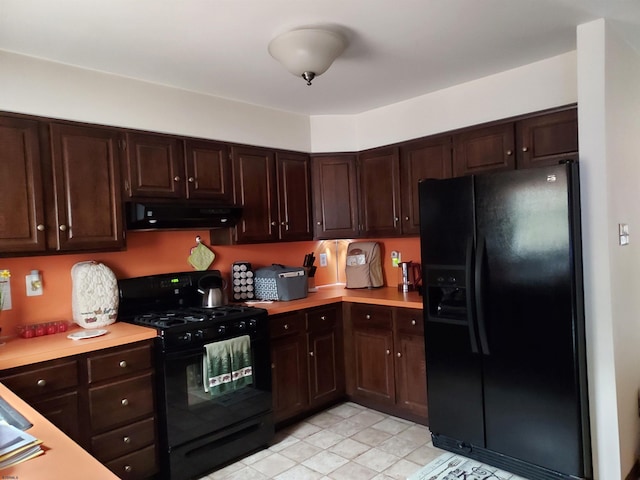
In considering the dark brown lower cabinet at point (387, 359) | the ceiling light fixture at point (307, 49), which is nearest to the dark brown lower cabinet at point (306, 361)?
the dark brown lower cabinet at point (387, 359)

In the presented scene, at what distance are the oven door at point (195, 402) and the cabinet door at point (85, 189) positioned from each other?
828 mm

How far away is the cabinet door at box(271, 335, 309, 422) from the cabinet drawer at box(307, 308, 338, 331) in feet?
0.46

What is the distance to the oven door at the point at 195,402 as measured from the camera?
2.50 metres

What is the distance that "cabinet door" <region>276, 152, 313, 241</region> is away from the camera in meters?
3.65

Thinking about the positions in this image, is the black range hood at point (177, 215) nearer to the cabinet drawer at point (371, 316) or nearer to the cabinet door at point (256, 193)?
the cabinet door at point (256, 193)

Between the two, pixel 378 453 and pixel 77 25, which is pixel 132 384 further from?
pixel 77 25

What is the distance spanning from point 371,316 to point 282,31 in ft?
6.95

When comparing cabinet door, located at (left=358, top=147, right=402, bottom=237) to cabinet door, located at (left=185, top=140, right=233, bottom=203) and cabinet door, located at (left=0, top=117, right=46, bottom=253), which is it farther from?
cabinet door, located at (left=0, top=117, right=46, bottom=253)

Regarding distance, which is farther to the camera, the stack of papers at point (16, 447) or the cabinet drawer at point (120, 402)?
the cabinet drawer at point (120, 402)

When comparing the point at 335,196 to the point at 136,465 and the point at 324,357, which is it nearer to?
the point at 324,357

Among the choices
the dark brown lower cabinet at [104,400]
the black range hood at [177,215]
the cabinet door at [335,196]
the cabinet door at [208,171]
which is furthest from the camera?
the cabinet door at [335,196]

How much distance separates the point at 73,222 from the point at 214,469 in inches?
67.2

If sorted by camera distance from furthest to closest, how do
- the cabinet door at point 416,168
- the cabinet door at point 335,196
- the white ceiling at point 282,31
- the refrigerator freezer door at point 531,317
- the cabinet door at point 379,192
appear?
1. the cabinet door at point 335,196
2. the cabinet door at point 379,192
3. the cabinet door at point 416,168
4. the refrigerator freezer door at point 531,317
5. the white ceiling at point 282,31

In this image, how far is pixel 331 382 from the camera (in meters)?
3.54
